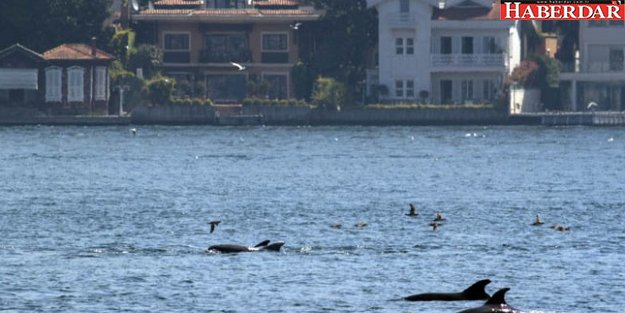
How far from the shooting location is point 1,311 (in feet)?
154

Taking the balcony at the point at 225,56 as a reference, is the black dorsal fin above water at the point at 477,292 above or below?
below

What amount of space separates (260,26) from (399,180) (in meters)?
70.3

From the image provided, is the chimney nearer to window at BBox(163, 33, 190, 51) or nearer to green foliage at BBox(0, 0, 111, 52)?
green foliage at BBox(0, 0, 111, 52)

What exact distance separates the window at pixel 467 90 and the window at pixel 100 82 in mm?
28347

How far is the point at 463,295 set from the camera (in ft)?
150

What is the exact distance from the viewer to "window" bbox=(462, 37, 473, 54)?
166 m

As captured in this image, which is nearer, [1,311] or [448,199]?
[1,311]

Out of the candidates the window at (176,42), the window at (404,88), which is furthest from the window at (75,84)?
the window at (404,88)

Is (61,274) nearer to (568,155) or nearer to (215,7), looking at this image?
(568,155)

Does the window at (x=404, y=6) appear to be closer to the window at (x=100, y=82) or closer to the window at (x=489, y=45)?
the window at (x=489, y=45)

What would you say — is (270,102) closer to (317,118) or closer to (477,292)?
(317,118)

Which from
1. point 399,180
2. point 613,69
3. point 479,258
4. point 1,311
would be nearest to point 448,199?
point 399,180

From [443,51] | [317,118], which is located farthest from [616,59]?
[317,118]

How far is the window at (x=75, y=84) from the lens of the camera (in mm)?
165875
